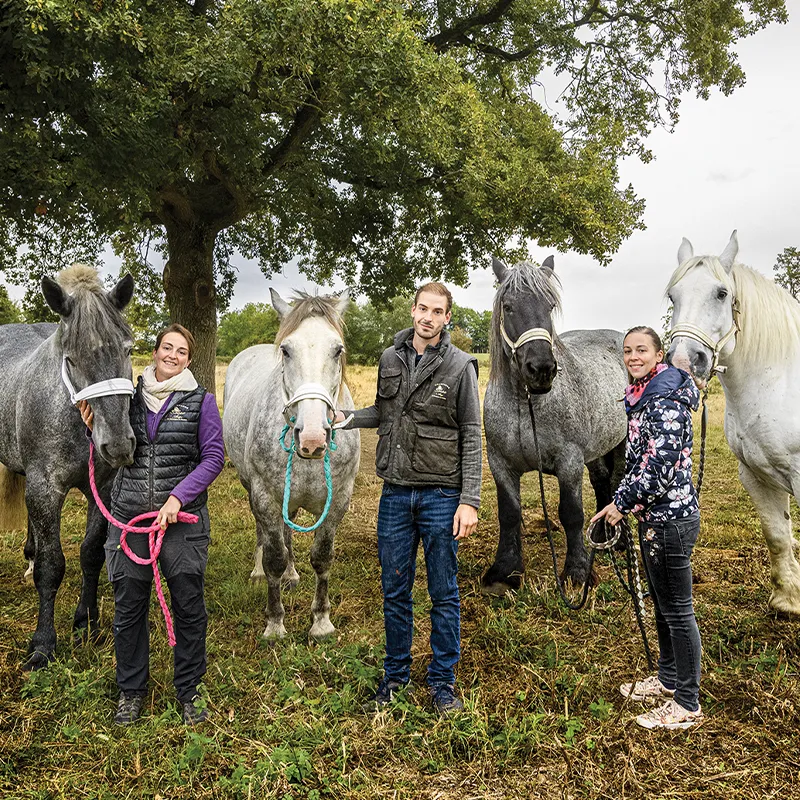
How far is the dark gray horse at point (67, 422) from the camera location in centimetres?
342

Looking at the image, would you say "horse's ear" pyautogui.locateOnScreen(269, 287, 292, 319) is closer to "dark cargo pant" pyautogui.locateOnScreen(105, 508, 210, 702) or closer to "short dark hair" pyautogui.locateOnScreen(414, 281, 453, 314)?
"short dark hair" pyautogui.locateOnScreen(414, 281, 453, 314)

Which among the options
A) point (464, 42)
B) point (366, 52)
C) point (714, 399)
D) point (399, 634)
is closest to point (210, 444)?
point (399, 634)

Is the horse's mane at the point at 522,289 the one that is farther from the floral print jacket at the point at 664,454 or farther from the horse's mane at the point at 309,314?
the floral print jacket at the point at 664,454

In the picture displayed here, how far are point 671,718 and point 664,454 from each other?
4.36 feet

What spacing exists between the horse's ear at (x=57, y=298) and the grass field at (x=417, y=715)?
209cm

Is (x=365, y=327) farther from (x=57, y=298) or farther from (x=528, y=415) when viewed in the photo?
(x=57, y=298)

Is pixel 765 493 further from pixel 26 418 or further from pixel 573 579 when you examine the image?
pixel 26 418

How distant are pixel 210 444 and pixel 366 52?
242 inches

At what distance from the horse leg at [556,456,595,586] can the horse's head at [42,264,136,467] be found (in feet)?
10.2

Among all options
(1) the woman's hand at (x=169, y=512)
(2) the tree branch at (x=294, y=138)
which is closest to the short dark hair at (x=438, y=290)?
(1) the woman's hand at (x=169, y=512)

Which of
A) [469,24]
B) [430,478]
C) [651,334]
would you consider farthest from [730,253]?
[469,24]

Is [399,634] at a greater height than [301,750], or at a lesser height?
greater

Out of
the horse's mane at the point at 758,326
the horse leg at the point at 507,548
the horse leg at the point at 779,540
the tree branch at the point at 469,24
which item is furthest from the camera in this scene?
the tree branch at the point at 469,24

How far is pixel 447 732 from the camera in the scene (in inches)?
116
